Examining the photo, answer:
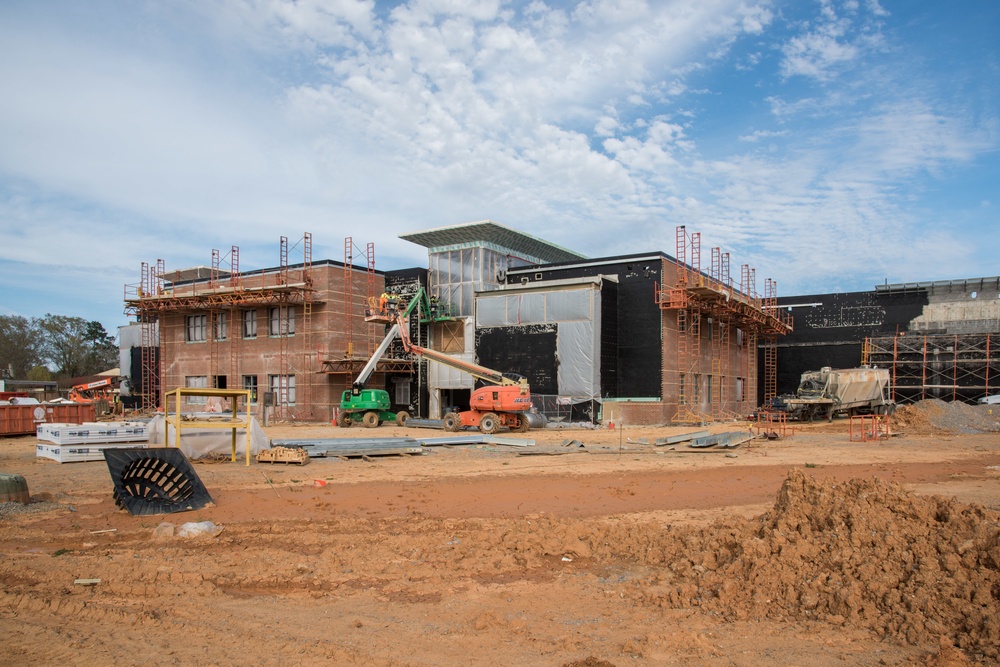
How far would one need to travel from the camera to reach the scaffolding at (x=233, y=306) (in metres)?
39.4

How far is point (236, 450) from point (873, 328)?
41.1m

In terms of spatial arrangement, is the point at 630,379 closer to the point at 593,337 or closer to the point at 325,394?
the point at 593,337

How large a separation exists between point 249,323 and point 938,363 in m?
41.7

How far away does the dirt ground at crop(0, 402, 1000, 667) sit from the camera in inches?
239

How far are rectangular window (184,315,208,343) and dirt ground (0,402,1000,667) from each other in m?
32.7

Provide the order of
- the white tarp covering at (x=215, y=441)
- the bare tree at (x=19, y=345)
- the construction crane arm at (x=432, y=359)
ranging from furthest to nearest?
the bare tree at (x=19, y=345), the construction crane arm at (x=432, y=359), the white tarp covering at (x=215, y=441)

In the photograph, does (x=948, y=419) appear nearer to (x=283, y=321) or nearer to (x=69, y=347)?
(x=283, y=321)

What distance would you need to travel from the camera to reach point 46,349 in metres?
77.7

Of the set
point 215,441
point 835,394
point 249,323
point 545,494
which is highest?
point 249,323

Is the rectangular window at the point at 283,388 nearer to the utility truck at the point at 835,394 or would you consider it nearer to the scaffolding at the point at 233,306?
the scaffolding at the point at 233,306

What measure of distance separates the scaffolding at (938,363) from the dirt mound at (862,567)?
3777cm

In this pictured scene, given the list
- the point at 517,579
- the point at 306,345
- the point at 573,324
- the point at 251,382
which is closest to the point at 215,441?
the point at 517,579

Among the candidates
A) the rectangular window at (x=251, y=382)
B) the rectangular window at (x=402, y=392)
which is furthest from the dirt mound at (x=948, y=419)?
the rectangular window at (x=251, y=382)

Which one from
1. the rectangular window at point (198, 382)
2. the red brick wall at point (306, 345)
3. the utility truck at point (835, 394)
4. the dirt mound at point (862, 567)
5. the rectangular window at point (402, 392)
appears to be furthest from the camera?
the rectangular window at point (198, 382)
